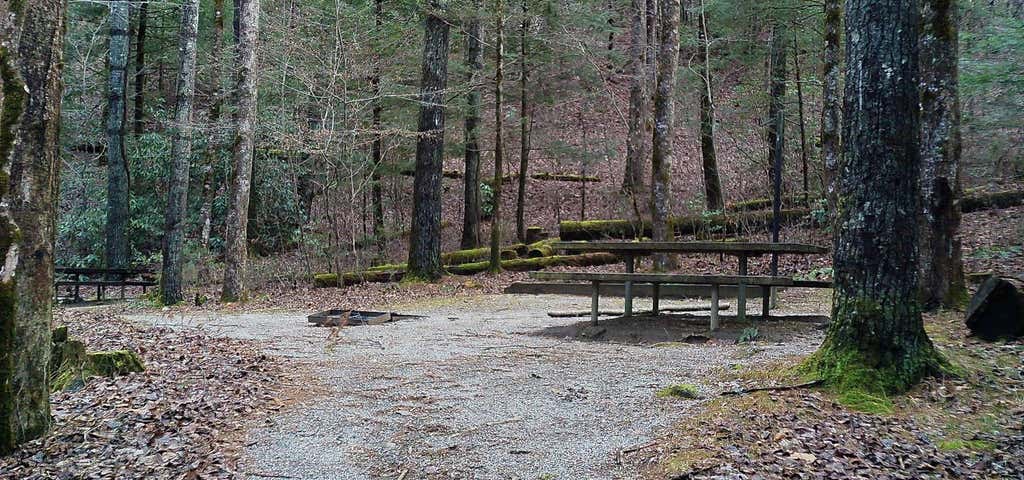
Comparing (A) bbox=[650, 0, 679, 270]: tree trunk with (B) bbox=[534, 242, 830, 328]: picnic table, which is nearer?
(B) bbox=[534, 242, 830, 328]: picnic table

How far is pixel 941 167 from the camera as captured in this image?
829 centimetres

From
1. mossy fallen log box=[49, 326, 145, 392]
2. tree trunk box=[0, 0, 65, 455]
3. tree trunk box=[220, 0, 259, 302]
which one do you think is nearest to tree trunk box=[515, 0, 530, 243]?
tree trunk box=[220, 0, 259, 302]

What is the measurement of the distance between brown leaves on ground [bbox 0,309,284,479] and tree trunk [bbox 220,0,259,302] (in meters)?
6.46

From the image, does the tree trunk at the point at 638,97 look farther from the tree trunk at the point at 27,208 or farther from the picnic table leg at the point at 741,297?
the tree trunk at the point at 27,208

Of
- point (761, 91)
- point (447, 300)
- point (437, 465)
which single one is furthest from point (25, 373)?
point (761, 91)

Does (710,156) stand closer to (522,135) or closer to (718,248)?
(522,135)

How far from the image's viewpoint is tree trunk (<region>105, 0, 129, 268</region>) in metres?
19.9

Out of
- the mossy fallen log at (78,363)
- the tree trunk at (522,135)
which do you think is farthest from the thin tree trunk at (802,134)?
the mossy fallen log at (78,363)

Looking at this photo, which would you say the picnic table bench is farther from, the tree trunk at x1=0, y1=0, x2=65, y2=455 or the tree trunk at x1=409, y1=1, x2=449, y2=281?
the tree trunk at x1=0, y1=0, x2=65, y2=455

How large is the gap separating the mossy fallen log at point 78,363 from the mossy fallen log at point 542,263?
10695mm

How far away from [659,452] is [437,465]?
1252 millimetres

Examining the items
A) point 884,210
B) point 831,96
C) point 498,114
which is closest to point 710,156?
point 498,114

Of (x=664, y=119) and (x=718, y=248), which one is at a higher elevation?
(x=664, y=119)

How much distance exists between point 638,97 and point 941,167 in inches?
511
